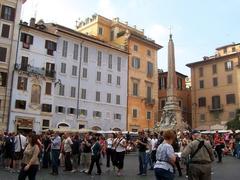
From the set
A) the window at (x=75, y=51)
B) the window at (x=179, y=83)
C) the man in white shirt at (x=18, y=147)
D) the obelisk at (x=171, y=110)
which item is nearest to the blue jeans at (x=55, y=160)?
the man in white shirt at (x=18, y=147)

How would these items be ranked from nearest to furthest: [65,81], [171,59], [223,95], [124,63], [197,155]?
[197,155]
[171,59]
[65,81]
[124,63]
[223,95]

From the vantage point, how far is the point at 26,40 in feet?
116

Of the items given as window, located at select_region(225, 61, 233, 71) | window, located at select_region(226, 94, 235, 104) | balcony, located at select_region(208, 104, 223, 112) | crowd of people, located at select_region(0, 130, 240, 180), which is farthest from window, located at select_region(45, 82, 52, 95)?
window, located at select_region(225, 61, 233, 71)

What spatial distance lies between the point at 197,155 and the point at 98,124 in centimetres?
3423

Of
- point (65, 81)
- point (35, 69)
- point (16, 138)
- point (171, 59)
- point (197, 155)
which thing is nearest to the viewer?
point (197, 155)

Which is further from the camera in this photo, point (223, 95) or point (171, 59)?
point (223, 95)

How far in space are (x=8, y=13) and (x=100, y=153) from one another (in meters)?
26.9

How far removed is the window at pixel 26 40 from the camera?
1384 inches

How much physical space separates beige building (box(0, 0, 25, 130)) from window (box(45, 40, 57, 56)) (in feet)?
12.1

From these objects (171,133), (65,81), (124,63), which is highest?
(124,63)

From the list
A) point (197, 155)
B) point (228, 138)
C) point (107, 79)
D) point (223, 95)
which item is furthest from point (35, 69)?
point (197, 155)

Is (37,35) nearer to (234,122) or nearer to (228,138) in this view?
(228,138)

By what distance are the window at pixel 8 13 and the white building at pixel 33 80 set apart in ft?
4.36

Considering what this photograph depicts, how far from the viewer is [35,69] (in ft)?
117
